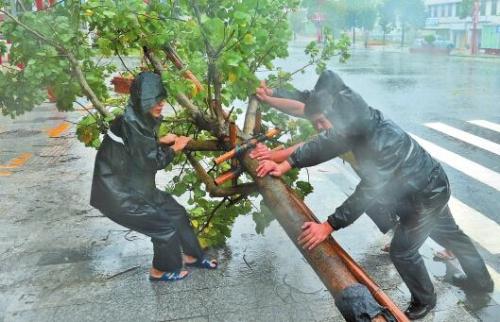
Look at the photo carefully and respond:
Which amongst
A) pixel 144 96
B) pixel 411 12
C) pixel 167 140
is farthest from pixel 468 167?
pixel 411 12

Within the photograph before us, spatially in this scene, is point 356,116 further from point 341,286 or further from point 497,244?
point 497,244

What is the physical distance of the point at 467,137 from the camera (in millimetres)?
11578

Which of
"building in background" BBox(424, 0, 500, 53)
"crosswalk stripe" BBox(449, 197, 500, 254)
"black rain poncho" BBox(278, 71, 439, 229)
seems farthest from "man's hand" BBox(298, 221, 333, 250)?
"building in background" BBox(424, 0, 500, 53)

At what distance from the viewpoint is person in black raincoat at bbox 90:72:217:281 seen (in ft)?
13.5

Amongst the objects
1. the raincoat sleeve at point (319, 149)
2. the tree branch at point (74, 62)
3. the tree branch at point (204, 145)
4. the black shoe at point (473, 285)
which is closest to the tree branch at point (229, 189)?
the tree branch at point (204, 145)

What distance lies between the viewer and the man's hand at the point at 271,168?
3803mm

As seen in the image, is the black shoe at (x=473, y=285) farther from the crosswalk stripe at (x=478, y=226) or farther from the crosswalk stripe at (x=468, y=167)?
the crosswalk stripe at (x=468, y=167)

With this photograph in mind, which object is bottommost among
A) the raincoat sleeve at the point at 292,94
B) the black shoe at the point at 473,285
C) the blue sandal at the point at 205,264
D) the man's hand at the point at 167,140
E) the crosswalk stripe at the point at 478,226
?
the crosswalk stripe at the point at 478,226

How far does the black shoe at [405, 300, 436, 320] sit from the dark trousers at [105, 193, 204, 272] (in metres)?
1.92

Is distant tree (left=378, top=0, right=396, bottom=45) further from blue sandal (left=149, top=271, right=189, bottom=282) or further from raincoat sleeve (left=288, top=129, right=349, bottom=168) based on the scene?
raincoat sleeve (left=288, top=129, right=349, bottom=168)

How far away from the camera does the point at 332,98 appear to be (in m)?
3.64

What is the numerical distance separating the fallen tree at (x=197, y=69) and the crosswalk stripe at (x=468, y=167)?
4376 millimetres

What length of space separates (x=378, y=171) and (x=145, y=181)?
1.96m

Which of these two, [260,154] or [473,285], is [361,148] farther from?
[473,285]
